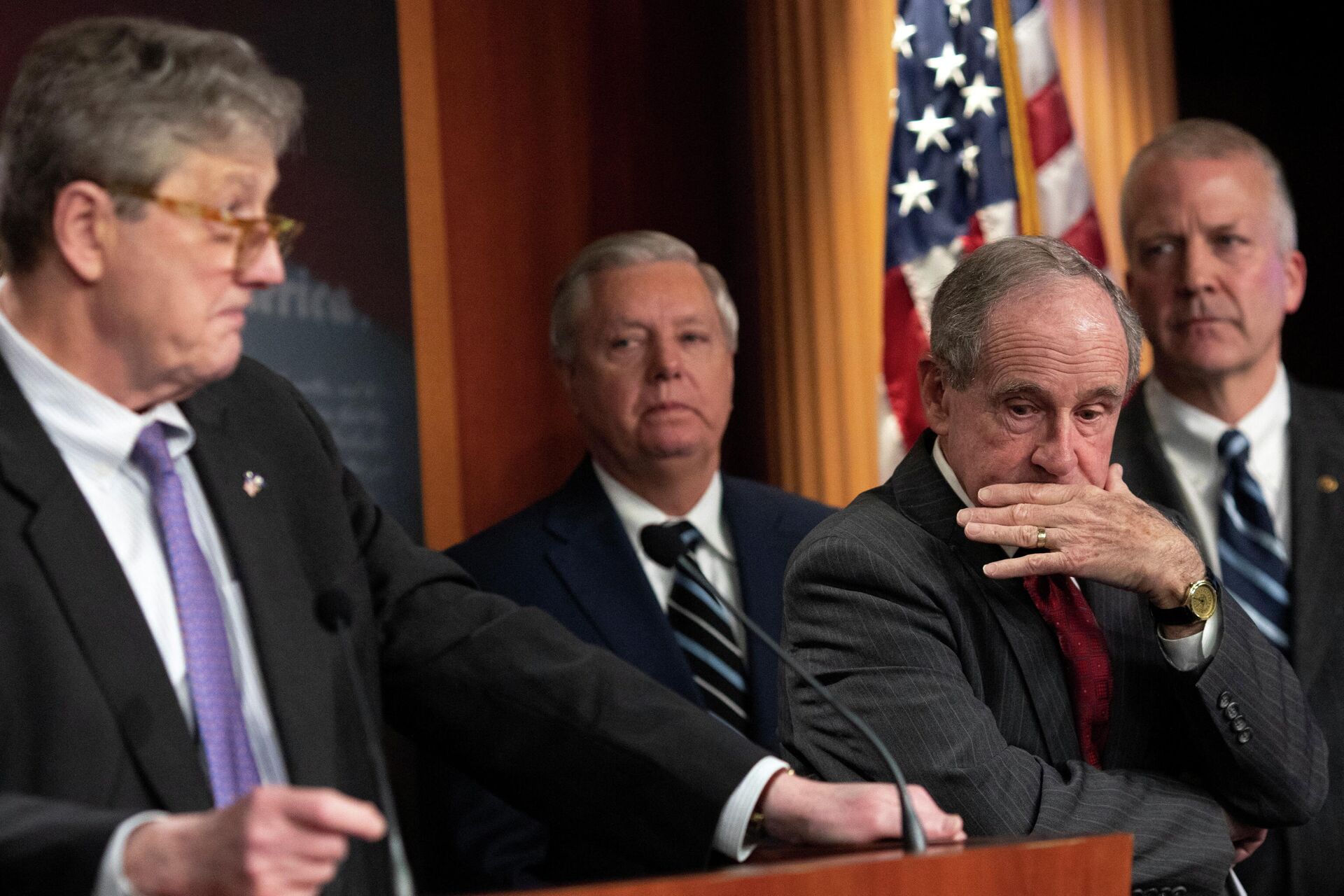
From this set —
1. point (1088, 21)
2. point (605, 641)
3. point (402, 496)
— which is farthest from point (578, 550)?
point (1088, 21)

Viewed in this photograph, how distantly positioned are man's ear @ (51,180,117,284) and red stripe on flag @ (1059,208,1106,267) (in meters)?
3.15

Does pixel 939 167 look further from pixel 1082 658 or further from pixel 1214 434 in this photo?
pixel 1082 658

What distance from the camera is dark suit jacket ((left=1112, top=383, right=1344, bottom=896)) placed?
276 centimetres

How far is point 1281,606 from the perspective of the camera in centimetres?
302

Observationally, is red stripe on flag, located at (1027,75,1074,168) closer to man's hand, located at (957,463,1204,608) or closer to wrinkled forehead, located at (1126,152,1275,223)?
wrinkled forehead, located at (1126,152,1275,223)

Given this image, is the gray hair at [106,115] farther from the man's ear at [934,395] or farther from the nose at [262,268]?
the man's ear at [934,395]

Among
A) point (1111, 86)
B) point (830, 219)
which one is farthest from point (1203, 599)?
point (1111, 86)

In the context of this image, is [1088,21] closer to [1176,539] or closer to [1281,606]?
[1281,606]

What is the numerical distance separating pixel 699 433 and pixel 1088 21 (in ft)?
7.75

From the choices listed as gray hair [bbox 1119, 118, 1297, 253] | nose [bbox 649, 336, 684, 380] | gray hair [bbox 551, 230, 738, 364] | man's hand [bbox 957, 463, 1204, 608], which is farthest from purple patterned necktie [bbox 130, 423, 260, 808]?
gray hair [bbox 1119, 118, 1297, 253]

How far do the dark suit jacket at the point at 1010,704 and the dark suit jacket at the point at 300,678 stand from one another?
0.35 m

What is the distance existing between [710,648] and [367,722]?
1788 millimetres

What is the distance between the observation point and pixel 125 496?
1734mm

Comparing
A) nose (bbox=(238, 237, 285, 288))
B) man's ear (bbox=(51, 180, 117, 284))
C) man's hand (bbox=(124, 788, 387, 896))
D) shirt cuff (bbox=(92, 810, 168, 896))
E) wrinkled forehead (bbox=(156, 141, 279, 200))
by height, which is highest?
wrinkled forehead (bbox=(156, 141, 279, 200))
